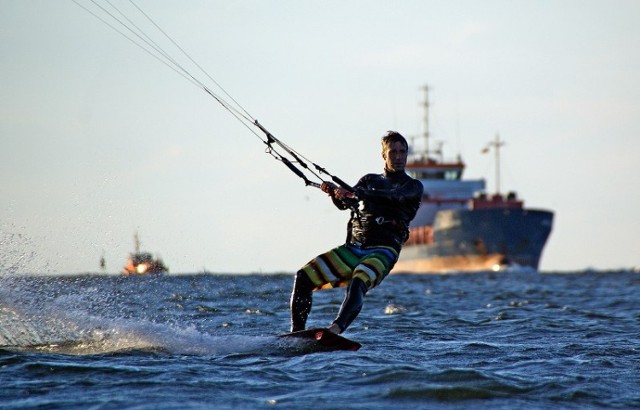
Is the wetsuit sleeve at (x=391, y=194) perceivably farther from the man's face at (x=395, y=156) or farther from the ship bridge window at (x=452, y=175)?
the ship bridge window at (x=452, y=175)

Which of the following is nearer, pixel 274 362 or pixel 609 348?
pixel 274 362

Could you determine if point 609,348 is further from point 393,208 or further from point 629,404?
point 629,404

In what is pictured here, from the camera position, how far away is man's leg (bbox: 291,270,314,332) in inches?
388

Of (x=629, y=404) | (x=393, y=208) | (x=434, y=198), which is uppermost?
(x=434, y=198)

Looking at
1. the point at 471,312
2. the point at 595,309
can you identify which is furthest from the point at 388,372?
the point at 595,309

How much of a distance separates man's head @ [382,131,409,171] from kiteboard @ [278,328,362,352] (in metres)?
1.66

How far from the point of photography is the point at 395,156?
9805mm

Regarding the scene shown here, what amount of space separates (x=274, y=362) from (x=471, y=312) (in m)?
7.89

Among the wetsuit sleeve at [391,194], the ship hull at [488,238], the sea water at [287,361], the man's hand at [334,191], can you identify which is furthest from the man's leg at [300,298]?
the ship hull at [488,238]

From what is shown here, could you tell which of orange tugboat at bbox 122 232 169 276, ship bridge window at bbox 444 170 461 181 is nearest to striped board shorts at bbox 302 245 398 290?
Result: orange tugboat at bbox 122 232 169 276

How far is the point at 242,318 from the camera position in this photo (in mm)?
13703

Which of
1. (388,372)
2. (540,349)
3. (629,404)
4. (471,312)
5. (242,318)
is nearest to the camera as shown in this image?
(629,404)

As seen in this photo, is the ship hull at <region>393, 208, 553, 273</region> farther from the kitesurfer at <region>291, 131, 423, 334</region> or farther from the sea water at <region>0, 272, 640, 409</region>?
the kitesurfer at <region>291, 131, 423, 334</region>

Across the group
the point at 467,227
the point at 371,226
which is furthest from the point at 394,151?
the point at 467,227
